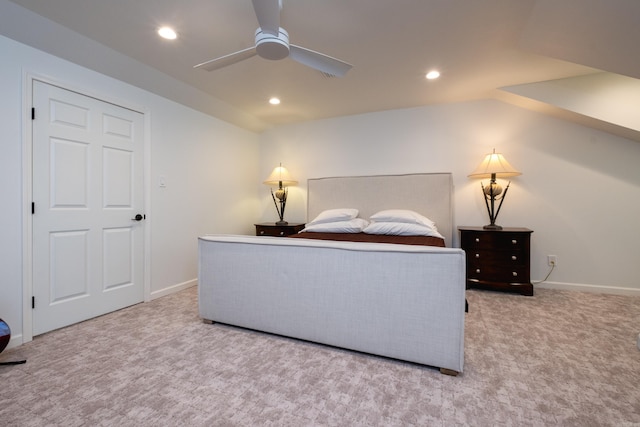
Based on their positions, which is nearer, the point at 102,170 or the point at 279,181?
the point at 102,170

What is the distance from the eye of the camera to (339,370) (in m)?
1.60

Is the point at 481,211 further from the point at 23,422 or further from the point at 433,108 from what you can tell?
the point at 23,422

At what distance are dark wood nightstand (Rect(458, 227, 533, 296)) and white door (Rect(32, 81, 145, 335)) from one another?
361cm

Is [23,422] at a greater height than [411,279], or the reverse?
[411,279]

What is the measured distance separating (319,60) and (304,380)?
1944 mm

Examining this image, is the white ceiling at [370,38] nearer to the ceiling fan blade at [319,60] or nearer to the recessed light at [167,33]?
the recessed light at [167,33]

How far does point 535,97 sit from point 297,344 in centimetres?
339

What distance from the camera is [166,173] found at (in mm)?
3016

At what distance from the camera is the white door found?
6.79 feet

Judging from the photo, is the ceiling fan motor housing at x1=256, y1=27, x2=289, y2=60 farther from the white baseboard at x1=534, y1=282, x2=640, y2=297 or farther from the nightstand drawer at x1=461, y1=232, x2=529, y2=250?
the white baseboard at x1=534, y1=282, x2=640, y2=297

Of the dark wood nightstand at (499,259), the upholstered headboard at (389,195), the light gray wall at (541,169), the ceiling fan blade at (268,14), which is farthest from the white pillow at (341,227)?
the ceiling fan blade at (268,14)

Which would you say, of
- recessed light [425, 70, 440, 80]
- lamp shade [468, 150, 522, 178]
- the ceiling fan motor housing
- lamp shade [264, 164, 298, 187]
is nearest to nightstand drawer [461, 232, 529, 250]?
lamp shade [468, 150, 522, 178]

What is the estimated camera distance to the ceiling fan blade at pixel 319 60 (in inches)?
65.9

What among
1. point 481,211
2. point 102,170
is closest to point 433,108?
point 481,211
